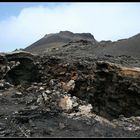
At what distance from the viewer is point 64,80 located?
1400 centimetres

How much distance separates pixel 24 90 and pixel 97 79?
3437mm

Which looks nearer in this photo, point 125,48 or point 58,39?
point 125,48

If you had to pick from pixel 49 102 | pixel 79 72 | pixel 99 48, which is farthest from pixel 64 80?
pixel 99 48

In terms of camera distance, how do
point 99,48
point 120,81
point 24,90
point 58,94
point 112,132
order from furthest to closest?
point 99,48 → point 120,81 → point 24,90 → point 58,94 → point 112,132

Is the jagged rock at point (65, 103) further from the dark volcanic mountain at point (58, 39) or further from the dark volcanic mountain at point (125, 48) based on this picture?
the dark volcanic mountain at point (58, 39)

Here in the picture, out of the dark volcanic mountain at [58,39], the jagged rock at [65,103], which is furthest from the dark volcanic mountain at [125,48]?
the jagged rock at [65,103]

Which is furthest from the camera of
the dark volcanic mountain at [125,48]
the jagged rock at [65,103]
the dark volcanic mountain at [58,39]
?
the dark volcanic mountain at [58,39]

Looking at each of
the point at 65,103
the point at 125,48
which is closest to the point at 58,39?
the point at 125,48

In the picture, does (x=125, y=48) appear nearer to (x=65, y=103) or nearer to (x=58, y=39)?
(x=65, y=103)

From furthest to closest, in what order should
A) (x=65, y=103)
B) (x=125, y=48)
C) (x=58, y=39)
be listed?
(x=58, y=39) → (x=125, y=48) → (x=65, y=103)

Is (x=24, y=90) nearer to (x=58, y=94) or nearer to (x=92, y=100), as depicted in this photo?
(x=58, y=94)

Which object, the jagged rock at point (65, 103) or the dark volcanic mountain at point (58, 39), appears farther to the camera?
the dark volcanic mountain at point (58, 39)

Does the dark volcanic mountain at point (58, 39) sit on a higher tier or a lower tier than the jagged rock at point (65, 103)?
higher

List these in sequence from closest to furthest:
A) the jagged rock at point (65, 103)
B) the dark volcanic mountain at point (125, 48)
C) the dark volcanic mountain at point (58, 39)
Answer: the jagged rock at point (65, 103)
the dark volcanic mountain at point (125, 48)
the dark volcanic mountain at point (58, 39)
